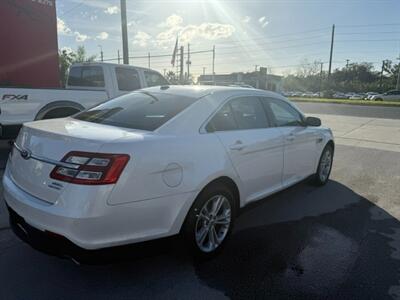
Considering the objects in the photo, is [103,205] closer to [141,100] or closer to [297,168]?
[141,100]

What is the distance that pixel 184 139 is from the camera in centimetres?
288

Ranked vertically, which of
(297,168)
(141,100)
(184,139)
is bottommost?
(297,168)

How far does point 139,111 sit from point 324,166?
3448 millimetres

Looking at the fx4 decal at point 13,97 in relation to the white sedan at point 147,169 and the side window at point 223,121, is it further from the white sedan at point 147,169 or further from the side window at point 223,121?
the side window at point 223,121

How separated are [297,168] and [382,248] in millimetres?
1411

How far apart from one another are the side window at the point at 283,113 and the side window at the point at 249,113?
209 millimetres

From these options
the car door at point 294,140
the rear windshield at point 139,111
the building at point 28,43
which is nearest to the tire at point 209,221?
the rear windshield at point 139,111

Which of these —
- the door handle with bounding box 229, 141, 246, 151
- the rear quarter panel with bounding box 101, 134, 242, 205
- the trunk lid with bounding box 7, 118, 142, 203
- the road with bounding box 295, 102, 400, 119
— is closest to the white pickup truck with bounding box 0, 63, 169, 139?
the trunk lid with bounding box 7, 118, 142, 203

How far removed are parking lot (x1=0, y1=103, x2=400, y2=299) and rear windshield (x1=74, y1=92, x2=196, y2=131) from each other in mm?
1036

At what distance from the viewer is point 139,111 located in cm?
332

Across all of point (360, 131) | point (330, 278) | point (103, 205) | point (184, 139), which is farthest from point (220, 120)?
point (360, 131)

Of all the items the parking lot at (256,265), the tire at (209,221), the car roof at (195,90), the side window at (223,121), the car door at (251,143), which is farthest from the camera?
the car roof at (195,90)

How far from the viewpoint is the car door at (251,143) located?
3338 mm

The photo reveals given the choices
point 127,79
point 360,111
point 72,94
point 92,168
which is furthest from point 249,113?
point 360,111
